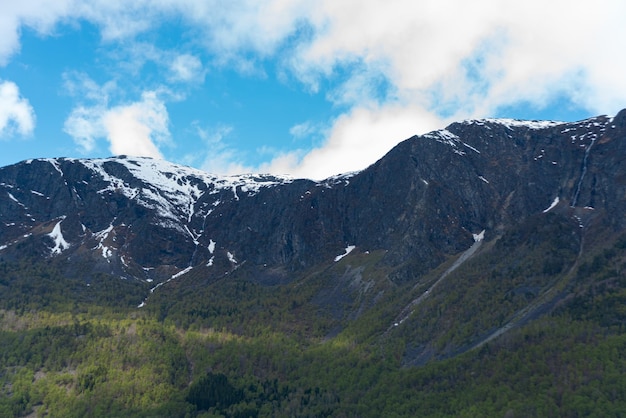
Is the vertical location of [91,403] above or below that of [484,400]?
above

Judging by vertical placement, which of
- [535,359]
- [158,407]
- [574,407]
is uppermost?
[158,407]

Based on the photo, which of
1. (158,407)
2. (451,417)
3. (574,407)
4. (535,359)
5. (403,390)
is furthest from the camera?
(158,407)

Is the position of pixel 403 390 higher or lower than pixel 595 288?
lower

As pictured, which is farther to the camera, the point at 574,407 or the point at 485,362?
the point at 485,362

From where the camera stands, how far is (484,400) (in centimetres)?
16262

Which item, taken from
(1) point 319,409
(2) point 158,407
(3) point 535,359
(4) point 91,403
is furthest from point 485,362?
(4) point 91,403

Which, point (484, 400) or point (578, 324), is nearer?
point (484, 400)

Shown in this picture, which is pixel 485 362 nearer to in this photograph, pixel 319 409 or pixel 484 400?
pixel 484 400

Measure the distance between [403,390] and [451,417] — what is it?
27684mm

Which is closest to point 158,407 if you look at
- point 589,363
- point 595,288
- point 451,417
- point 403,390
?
point 403,390

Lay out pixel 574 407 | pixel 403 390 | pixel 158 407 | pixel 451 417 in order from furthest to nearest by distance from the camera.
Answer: pixel 158 407, pixel 403 390, pixel 451 417, pixel 574 407

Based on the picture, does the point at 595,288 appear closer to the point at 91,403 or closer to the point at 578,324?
the point at 578,324

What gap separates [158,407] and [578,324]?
14661 centimetres

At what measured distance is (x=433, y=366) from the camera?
190 meters
